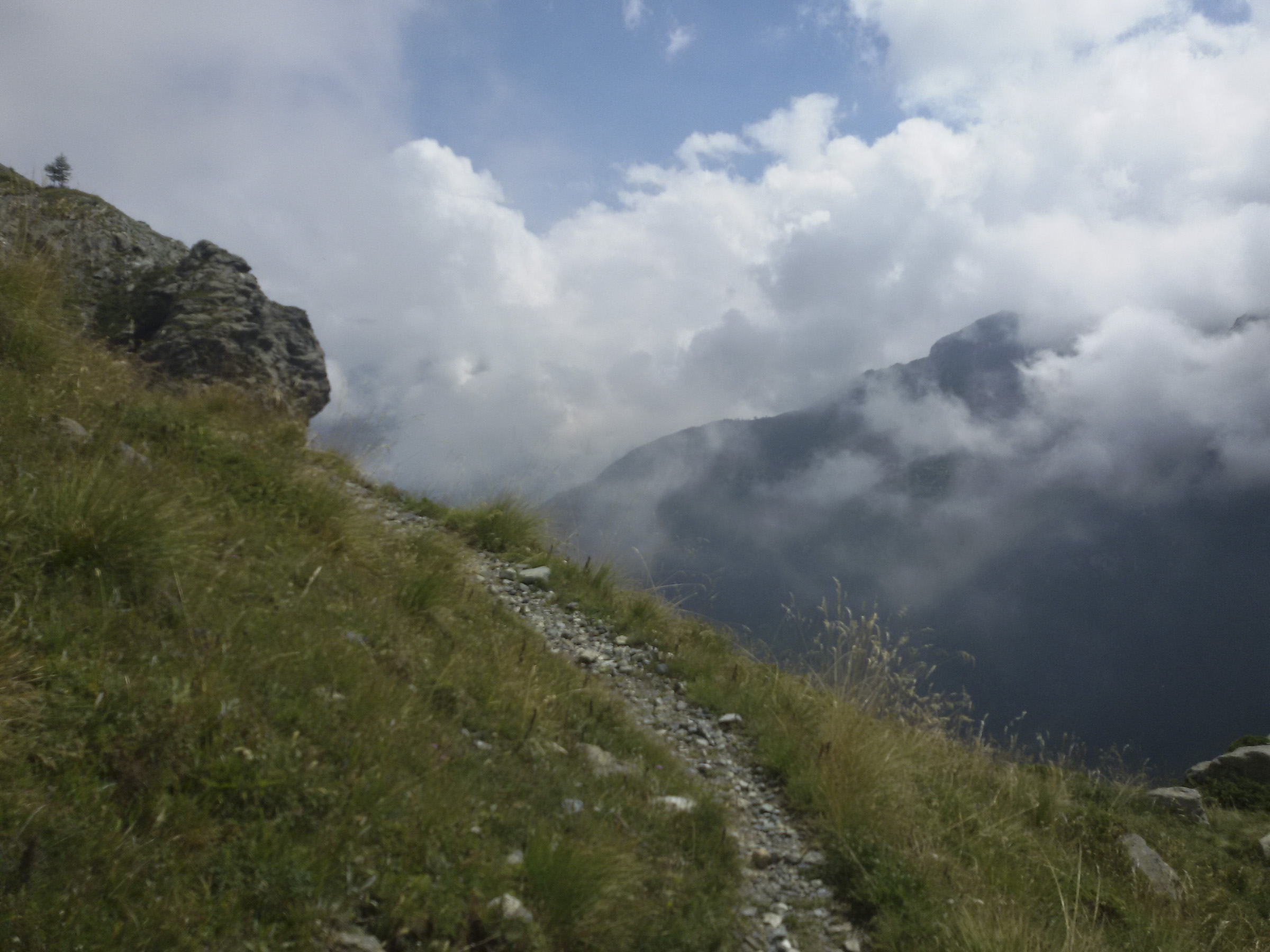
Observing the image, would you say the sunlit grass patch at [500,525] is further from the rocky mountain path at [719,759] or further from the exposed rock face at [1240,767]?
the exposed rock face at [1240,767]

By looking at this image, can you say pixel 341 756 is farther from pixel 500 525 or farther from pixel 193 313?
pixel 193 313

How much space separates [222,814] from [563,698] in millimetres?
3252

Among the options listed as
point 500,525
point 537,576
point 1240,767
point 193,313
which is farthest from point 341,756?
point 1240,767

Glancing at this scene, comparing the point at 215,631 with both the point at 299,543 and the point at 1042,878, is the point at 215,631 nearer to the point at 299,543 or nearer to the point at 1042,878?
the point at 299,543

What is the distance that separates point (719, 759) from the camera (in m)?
6.46

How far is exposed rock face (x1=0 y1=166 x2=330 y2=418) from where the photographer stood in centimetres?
1248

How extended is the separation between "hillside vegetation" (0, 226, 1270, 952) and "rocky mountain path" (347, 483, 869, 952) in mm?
196

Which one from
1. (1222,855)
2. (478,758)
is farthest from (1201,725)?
(478,758)

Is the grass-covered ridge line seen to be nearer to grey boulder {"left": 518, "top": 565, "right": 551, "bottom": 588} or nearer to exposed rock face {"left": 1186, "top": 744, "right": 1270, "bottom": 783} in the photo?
grey boulder {"left": 518, "top": 565, "right": 551, "bottom": 588}

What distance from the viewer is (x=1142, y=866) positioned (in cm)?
757

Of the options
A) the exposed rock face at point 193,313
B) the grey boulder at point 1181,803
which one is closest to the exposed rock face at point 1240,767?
the grey boulder at point 1181,803

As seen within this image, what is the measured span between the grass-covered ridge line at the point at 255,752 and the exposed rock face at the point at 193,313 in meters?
6.48

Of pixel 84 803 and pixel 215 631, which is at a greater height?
pixel 215 631

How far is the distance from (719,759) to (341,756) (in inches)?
161
